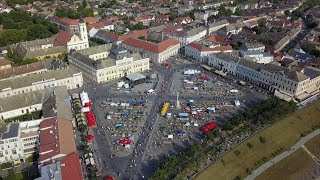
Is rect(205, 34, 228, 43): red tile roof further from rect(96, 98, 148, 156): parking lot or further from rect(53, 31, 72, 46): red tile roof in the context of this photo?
rect(53, 31, 72, 46): red tile roof

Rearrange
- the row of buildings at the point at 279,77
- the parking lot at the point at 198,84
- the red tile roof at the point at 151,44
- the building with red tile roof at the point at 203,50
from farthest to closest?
the red tile roof at the point at 151,44
the building with red tile roof at the point at 203,50
the parking lot at the point at 198,84
the row of buildings at the point at 279,77

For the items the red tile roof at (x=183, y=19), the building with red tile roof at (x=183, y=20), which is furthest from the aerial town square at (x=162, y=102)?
the red tile roof at (x=183, y=19)

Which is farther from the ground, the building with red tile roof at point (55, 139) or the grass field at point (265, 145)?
the building with red tile roof at point (55, 139)

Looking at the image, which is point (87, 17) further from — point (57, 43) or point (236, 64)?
point (236, 64)

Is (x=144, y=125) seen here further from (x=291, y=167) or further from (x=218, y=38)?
(x=218, y=38)

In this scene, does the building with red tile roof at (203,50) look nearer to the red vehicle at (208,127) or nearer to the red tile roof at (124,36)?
the red tile roof at (124,36)

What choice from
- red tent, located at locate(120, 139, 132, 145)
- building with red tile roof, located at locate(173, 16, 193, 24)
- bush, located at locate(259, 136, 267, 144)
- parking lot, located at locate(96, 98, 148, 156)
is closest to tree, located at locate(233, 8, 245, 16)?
building with red tile roof, located at locate(173, 16, 193, 24)

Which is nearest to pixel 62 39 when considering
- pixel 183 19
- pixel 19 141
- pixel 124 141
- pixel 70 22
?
pixel 70 22
